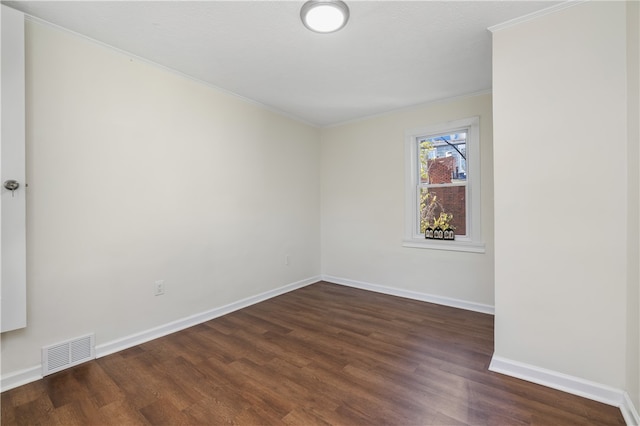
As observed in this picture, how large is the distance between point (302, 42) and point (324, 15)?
0.40 m

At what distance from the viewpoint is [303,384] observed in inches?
75.1

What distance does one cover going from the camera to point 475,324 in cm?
287

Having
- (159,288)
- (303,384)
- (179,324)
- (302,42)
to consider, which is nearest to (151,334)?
(179,324)

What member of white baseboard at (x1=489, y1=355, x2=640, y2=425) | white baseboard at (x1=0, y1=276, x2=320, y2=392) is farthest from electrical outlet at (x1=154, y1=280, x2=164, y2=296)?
white baseboard at (x1=489, y1=355, x2=640, y2=425)

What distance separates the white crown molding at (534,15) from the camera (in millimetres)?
1807

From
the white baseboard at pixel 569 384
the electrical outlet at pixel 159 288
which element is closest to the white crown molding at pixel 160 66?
the electrical outlet at pixel 159 288

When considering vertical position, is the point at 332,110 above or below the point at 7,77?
above

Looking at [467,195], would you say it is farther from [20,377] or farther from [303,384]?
[20,377]

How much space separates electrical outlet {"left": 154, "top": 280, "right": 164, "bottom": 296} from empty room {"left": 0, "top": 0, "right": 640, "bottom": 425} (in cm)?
3

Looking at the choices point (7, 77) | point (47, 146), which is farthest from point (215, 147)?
point (7, 77)

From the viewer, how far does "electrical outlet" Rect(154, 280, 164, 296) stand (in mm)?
2617

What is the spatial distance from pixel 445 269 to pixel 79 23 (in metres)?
4.15

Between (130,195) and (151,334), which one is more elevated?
(130,195)

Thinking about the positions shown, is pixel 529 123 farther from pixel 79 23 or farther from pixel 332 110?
pixel 79 23
